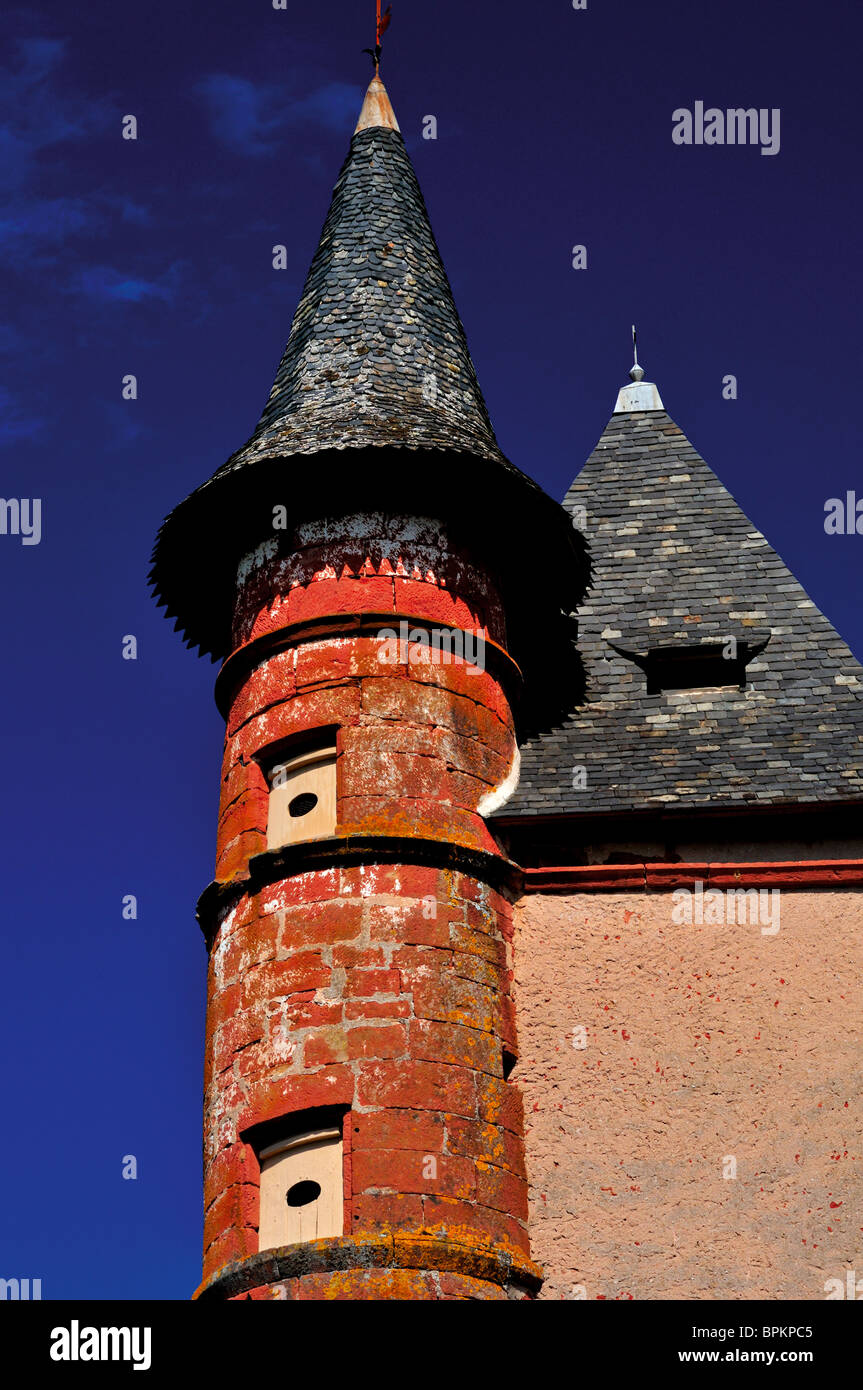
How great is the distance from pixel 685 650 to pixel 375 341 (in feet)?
12.5

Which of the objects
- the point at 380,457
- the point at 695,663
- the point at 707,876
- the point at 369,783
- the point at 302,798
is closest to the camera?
the point at 369,783

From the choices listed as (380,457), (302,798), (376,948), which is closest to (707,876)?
(376,948)

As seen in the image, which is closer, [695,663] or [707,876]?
[707,876]

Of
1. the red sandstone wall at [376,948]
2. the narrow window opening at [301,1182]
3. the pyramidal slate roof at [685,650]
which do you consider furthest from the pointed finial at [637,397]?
the narrow window opening at [301,1182]

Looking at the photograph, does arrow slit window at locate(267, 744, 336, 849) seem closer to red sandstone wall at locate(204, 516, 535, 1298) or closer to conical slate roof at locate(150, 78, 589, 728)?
red sandstone wall at locate(204, 516, 535, 1298)

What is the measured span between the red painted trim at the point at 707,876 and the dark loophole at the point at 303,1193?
9.92 feet

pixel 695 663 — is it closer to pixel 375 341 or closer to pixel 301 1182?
pixel 375 341

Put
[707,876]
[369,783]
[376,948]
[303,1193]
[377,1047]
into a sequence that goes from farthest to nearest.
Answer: [707,876] → [369,783] → [376,948] → [377,1047] → [303,1193]

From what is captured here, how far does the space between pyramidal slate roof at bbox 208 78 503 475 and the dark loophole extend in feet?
18.7

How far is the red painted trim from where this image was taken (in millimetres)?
14445

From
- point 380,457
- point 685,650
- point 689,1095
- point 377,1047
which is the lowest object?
point 689,1095

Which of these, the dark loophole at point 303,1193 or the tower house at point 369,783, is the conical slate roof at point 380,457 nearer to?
the tower house at point 369,783

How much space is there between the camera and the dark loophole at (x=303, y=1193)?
12.6 m

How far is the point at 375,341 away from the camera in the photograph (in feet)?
55.1
